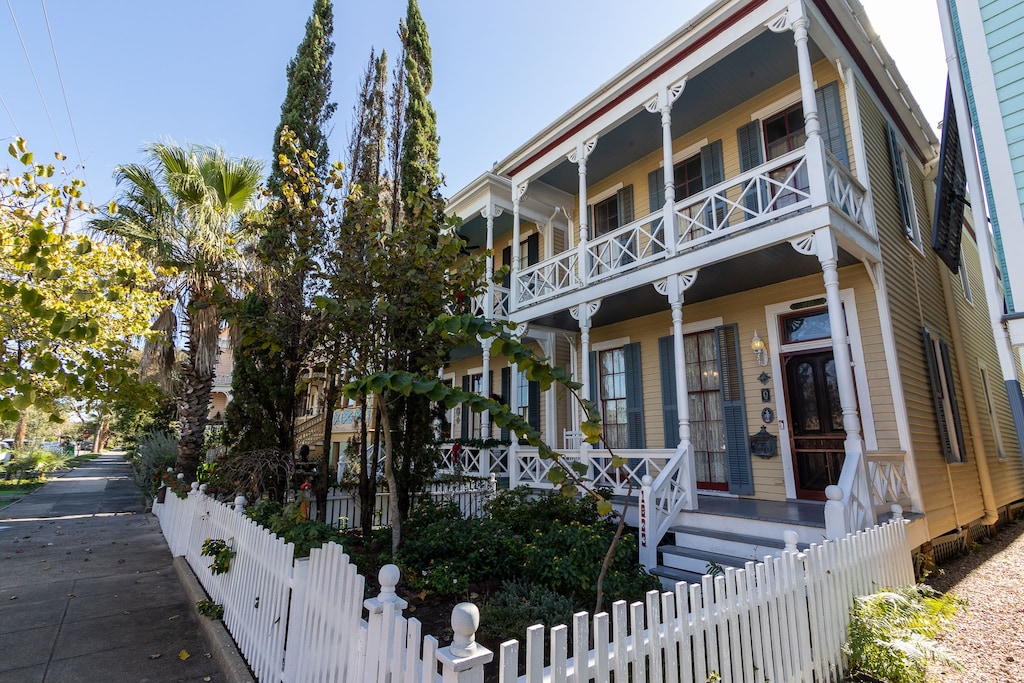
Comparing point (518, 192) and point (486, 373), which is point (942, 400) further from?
point (518, 192)

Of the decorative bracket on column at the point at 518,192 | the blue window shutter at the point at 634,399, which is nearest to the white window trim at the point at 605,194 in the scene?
the decorative bracket on column at the point at 518,192

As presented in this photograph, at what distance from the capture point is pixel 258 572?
3801 millimetres

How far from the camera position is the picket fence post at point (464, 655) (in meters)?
1.73

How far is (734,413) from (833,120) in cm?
485

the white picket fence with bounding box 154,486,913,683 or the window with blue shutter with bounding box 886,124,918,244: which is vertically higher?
the window with blue shutter with bounding box 886,124,918,244

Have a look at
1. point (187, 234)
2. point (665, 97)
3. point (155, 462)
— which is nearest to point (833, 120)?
point (665, 97)

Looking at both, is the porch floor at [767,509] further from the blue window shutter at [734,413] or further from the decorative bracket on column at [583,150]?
the decorative bracket on column at [583,150]

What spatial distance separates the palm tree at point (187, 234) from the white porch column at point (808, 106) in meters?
9.99

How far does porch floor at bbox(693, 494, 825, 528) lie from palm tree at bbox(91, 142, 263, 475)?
31.5ft

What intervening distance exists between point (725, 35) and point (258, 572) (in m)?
8.58

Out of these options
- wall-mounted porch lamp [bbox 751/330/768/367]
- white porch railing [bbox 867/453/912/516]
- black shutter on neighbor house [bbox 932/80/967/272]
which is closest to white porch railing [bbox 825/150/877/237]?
black shutter on neighbor house [bbox 932/80/967/272]

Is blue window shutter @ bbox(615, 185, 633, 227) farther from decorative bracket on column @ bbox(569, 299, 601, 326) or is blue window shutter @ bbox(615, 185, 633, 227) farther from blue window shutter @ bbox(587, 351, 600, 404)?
blue window shutter @ bbox(587, 351, 600, 404)

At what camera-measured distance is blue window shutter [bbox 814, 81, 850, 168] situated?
7422mm

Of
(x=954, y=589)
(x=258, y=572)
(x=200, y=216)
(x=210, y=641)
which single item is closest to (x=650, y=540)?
(x=954, y=589)
